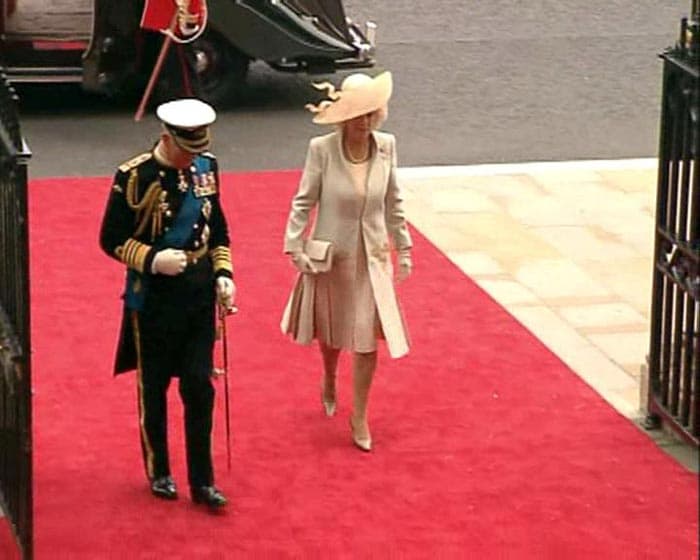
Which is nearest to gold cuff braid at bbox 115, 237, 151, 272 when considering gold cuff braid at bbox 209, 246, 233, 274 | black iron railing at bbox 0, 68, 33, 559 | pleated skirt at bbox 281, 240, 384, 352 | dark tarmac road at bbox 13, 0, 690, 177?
gold cuff braid at bbox 209, 246, 233, 274

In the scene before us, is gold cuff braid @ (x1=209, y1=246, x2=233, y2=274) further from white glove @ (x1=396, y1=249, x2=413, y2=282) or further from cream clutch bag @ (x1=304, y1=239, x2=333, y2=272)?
white glove @ (x1=396, y1=249, x2=413, y2=282)

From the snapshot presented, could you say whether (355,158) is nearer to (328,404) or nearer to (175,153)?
(175,153)

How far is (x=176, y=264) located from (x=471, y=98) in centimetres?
900

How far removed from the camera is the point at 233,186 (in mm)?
14094

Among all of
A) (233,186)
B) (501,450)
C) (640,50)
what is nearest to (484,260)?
(233,186)

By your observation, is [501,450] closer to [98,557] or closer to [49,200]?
[98,557]

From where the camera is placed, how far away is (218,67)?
1633cm

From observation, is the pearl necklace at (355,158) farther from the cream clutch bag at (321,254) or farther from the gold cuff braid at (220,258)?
the gold cuff braid at (220,258)

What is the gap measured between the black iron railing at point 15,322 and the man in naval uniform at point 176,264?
2.13 ft

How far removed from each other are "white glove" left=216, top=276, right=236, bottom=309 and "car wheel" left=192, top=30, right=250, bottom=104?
8.01 metres

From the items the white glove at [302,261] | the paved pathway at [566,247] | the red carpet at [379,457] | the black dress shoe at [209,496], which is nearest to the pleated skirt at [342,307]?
the white glove at [302,261]

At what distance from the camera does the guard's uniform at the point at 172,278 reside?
8148 mm

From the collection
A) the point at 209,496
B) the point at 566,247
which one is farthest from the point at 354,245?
the point at 566,247

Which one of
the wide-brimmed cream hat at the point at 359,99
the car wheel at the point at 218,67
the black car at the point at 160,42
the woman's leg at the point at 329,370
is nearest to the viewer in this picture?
the wide-brimmed cream hat at the point at 359,99
